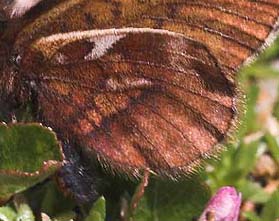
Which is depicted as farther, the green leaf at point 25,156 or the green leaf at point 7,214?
the green leaf at point 7,214

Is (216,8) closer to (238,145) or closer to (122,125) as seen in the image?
(122,125)

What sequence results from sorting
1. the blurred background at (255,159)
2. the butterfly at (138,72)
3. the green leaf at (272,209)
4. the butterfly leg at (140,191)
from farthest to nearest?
1. the blurred background at (255,159)
2. the green leaf at (272,209)
3. the butterfly leg at (140,191)
4. the butterfly at (138,72)

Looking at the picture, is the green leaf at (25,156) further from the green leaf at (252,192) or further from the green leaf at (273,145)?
the green leaf at (273,145)

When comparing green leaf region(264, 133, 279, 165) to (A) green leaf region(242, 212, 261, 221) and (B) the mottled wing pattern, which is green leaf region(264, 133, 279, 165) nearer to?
(A) green leaf region(242, 212, 261, 221)

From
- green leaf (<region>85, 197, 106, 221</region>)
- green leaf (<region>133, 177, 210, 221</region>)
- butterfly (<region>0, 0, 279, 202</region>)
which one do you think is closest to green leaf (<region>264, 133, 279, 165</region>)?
green leaf (<region>133, 177, 210, 221</region>)

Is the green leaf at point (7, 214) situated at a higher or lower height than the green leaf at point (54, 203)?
higher

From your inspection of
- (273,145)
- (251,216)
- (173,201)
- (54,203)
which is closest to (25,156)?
(54,203)

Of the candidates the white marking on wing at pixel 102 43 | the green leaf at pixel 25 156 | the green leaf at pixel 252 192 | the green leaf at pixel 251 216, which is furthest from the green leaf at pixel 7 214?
the green leaf at pixel 252 192
